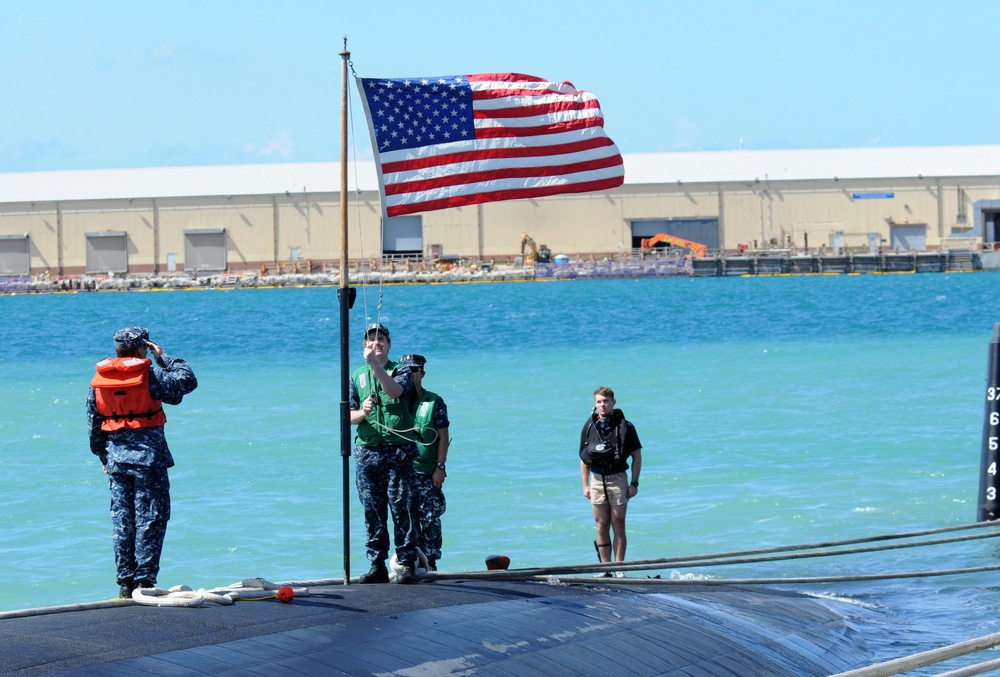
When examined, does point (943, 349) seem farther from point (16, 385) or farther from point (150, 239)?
point (150, 239)

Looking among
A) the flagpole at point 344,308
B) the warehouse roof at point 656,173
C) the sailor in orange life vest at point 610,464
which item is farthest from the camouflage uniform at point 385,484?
the warehouse roof at point 656,173

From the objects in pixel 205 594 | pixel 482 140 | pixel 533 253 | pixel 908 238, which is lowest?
pixel 205 594

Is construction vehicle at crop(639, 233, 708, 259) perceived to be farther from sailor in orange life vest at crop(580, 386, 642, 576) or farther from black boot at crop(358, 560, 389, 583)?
black boot at crop(358, 560, 389, 583)

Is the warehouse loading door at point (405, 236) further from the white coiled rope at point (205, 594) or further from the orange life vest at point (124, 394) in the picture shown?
the white coiled rope at point (205, 594)

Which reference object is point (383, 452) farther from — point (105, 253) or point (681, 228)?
point (105, 253)

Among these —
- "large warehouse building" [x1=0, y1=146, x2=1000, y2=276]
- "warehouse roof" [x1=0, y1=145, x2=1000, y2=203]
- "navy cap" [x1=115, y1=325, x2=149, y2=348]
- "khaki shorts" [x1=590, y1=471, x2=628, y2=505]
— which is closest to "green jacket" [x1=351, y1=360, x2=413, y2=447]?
"navy cap" [x1=115, y1=325, x2=149, y2=348]

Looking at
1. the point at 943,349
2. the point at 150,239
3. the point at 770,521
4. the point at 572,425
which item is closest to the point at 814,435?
the point at 572,425

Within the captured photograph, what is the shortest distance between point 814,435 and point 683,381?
36.7 feet

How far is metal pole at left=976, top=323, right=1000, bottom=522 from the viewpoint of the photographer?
14.4 meters

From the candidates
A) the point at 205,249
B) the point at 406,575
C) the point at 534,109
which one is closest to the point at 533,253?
the point at 205,249

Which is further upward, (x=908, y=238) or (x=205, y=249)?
(x=908, y=238)

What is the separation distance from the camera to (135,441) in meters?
8.84

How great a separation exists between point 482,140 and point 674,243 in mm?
85572

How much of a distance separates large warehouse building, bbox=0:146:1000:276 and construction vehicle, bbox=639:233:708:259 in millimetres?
726
